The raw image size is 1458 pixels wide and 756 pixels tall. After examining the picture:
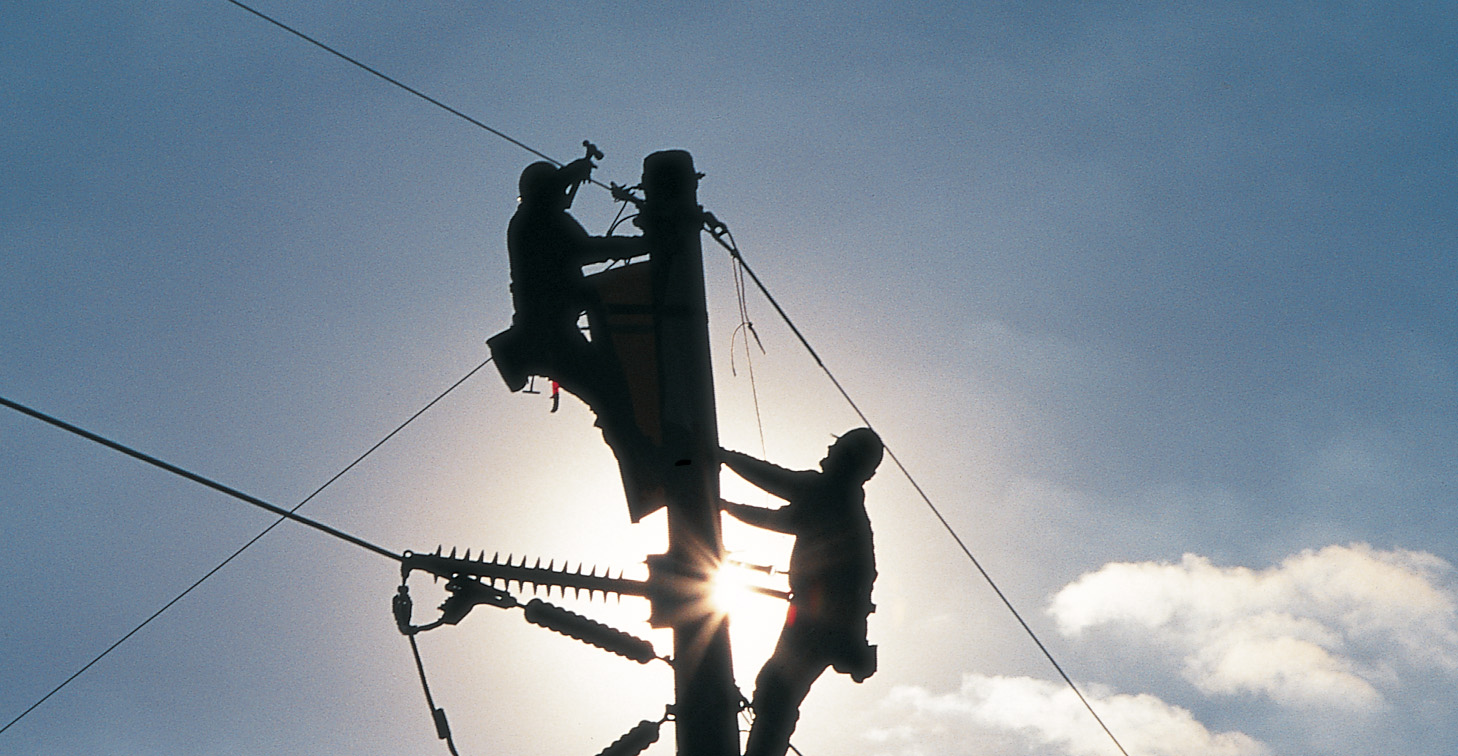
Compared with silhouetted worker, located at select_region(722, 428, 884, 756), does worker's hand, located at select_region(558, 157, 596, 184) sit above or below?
above

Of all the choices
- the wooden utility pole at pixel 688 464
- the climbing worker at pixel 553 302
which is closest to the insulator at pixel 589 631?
the wooden utility pole at pixel 688 464

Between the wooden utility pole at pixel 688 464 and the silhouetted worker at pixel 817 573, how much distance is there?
486 millimetres

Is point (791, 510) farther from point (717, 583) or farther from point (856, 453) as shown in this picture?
point (717, 583)

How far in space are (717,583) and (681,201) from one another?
2351 mm

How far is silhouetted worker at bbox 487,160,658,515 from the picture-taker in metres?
8.04

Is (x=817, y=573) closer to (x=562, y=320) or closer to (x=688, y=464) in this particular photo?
(x=688, y=464)

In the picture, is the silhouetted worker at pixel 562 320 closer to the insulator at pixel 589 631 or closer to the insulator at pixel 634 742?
the insulator at pixel 589 631

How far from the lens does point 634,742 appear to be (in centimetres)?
685

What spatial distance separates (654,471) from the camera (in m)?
7.68

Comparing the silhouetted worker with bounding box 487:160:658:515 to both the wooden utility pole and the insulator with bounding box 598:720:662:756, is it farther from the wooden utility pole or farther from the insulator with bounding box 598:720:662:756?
the insulator with bounding box 598:720:662:756

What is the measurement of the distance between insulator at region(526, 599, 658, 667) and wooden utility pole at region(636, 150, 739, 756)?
0.23m

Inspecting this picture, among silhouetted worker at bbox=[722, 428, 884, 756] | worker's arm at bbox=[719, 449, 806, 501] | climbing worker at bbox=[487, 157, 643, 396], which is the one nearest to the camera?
silhouetted worker at bbox=[722, 428, 884, 756]

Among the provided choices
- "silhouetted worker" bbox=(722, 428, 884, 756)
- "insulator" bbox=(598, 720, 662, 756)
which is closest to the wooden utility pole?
"insulator" bbox=(598, 720, 662, 756)

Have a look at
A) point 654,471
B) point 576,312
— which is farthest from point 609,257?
point 654,471
